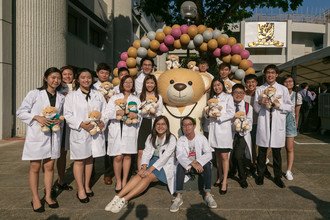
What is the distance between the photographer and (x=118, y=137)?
452cm

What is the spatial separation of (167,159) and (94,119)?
1.13 metres

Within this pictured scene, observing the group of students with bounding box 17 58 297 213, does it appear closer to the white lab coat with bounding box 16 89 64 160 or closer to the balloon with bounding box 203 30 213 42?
the white lab coat with bounding box 16 89 64 160

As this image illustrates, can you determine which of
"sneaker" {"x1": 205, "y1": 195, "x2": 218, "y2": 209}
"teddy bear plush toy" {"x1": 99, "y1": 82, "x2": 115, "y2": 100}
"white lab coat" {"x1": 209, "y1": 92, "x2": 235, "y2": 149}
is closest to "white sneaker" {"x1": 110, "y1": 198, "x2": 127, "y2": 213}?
"sneaker" {"x1": 205, "y1": 195, "x2": 218, "y2": 209}

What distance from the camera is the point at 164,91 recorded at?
5246 millimetres

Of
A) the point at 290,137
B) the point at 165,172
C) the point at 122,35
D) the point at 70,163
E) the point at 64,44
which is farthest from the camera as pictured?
the point at 122,35

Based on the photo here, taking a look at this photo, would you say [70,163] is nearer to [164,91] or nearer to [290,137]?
[164,91]

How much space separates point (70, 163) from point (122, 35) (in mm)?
13379

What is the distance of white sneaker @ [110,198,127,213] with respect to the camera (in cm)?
389

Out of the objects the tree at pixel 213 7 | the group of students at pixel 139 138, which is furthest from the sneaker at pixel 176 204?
the tree at pixel 213 7

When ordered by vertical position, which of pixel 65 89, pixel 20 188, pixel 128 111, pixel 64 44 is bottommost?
pixel 20 188

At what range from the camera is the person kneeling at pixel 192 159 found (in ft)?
13.3

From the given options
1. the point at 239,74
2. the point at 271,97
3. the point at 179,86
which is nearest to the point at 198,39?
the point at 239,74

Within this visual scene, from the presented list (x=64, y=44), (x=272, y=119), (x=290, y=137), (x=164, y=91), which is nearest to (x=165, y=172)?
(x=164, y=91)

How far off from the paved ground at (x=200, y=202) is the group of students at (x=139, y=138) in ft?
0.44
